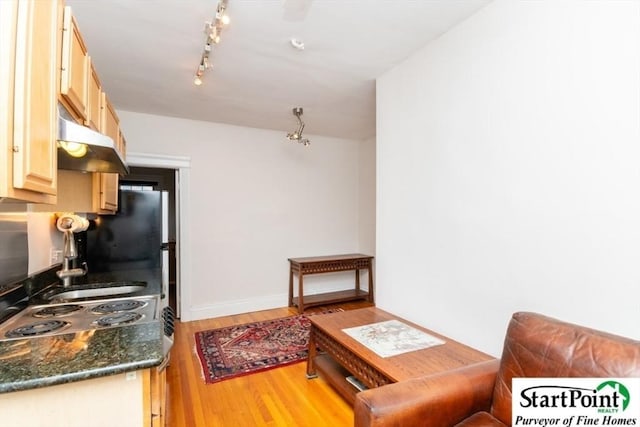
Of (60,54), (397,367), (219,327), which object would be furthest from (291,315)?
(60,54)

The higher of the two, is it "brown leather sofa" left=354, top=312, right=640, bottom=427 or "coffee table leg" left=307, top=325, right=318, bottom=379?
"brown leather sofa" left=354, top=312, right=640, bottom=427

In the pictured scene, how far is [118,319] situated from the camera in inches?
60.5

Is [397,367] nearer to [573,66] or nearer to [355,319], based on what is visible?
[355,319]

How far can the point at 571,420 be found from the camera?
1163 mm

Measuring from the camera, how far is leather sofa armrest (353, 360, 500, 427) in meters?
1.20

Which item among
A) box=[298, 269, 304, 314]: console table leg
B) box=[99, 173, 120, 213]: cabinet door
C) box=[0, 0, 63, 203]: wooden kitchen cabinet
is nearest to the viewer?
box=[0, 0, 63, 203]: wooden kitchen cabinet

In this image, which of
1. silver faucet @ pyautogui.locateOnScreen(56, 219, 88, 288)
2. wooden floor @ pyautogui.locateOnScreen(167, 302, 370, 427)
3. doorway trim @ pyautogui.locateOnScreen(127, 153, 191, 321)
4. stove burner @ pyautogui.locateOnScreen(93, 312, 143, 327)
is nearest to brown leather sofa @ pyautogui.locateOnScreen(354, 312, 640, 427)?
wooden floor @ pyautogui.locateOnScreen(167, 302, 370, 427)

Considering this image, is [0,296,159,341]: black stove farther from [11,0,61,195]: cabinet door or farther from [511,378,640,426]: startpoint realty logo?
[511,378,640,426]: startpoint realty logo

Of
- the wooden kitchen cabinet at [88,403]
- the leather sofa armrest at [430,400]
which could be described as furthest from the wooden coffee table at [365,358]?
the wooden kitchen cabinet at [88,403]

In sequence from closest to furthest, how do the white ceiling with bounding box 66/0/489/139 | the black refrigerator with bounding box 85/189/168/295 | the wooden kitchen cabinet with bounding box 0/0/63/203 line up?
the wooden kitchen cabinet with bounding box 0/0/63/203, the white ceiling with bounding box 66/0/489/139, the black refrigerator with bounding box 85/189/168/295

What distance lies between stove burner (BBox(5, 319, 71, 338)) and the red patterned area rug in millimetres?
1356

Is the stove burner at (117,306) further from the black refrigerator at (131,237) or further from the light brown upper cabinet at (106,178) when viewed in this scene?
the black refrigerator at (131,237)

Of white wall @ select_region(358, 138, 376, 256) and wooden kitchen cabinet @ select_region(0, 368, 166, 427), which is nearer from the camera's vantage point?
wooden kitchen cabinet @ select_region(0, 368, 166, 427)

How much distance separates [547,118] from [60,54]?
7.18 ft
